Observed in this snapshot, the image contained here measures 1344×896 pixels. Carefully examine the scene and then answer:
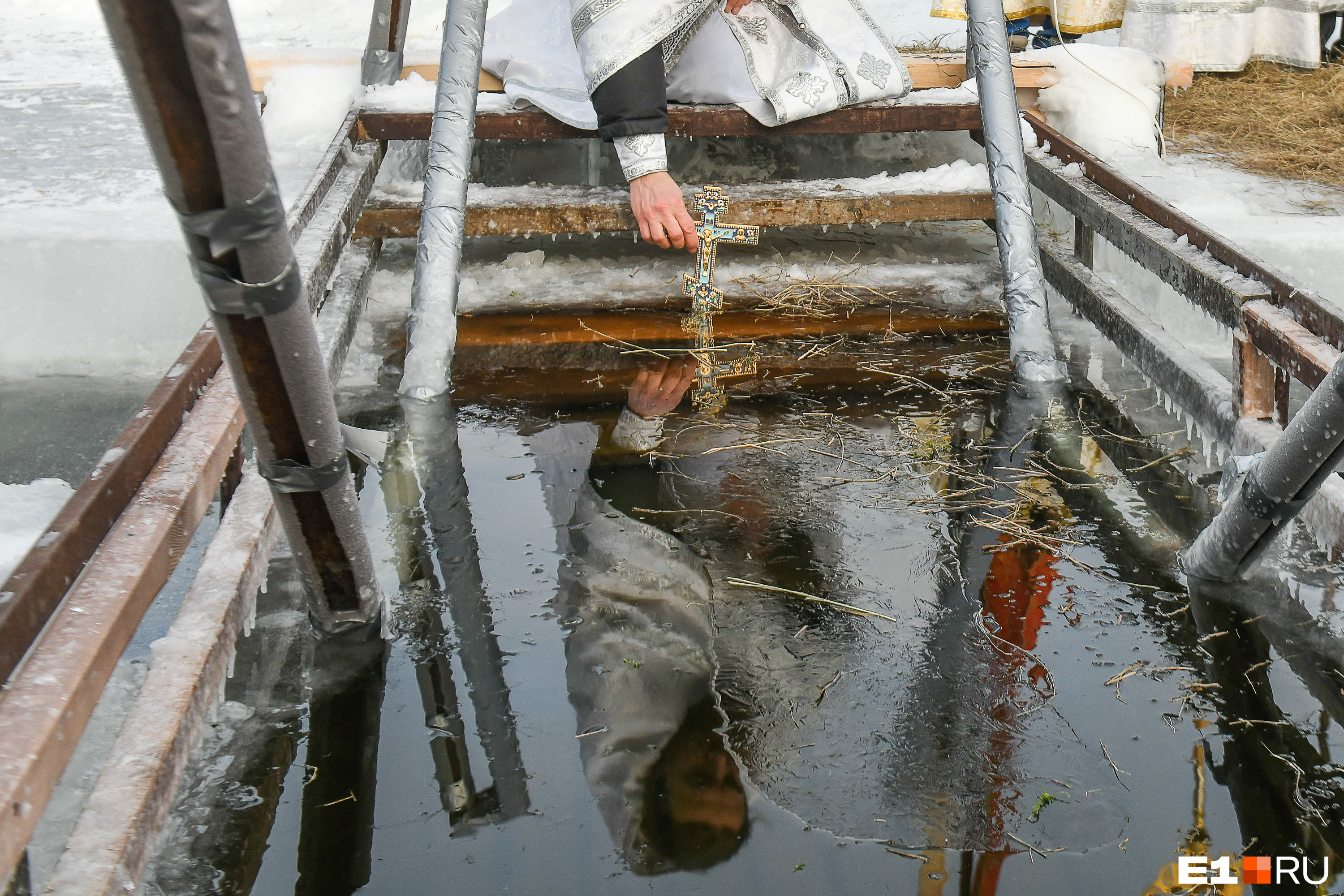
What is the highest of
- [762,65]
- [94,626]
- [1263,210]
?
[762,65]

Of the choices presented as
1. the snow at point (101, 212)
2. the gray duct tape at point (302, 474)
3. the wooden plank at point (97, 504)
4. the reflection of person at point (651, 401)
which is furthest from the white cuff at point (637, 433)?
the snow at point (101, 212)

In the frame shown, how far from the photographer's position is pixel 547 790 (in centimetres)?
143

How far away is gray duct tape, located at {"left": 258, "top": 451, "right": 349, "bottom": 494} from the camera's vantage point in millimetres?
1398

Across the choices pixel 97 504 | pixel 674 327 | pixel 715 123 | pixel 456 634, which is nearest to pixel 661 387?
pixel 674 327

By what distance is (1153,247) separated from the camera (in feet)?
8.98

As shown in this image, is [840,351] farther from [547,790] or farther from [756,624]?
[547,790]

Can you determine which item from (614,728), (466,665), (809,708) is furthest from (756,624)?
(466,665)

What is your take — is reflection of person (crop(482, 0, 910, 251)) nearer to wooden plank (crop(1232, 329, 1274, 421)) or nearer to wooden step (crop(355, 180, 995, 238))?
wooden step (crop(355, 180, 995, 238))

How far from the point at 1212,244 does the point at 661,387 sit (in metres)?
1.38

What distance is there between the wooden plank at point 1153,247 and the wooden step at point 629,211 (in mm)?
246

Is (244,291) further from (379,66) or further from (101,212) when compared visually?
(379,66)

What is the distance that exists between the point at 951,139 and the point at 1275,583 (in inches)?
114

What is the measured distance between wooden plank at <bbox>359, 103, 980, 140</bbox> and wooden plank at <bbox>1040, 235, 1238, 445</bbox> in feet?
1.85

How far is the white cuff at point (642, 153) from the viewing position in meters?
3.11
